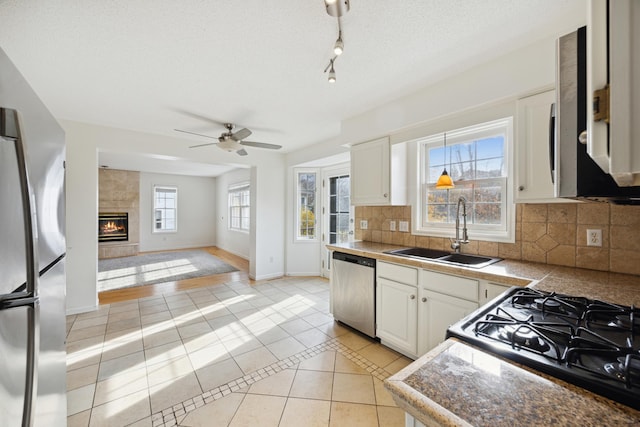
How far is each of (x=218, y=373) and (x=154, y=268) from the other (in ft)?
14.9

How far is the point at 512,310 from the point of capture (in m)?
1.07

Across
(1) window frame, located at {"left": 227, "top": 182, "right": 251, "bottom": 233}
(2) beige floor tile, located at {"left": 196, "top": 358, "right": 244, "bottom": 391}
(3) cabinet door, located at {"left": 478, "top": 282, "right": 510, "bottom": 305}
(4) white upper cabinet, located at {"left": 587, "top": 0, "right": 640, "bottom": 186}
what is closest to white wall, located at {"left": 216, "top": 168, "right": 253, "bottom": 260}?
(1) window frame, located at {"left": 227, "top": 182, "right": 251, "bottom": 233}

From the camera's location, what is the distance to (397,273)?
7.67 feet

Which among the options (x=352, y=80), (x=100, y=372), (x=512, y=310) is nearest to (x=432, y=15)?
(x=352, y=80)

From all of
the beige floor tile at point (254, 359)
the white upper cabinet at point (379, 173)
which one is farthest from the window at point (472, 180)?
the beige floor tile at point (254, 359)

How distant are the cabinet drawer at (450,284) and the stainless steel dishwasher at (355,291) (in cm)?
55

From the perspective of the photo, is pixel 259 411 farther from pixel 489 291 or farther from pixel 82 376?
pixel 489 291

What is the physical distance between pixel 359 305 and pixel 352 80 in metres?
2.17

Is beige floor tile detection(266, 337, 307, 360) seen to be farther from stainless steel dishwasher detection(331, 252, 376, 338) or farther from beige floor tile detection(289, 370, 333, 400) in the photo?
stainless steel dishwasher detection(331, 252, 376, 338)

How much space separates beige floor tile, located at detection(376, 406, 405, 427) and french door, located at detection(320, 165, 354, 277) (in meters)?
2.87

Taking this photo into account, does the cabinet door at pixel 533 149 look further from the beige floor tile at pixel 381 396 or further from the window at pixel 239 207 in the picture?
the window at pixel 239 207

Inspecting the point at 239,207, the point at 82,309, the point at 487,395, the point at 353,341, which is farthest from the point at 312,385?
the point at 239,207

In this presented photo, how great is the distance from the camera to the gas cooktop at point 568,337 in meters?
0.63

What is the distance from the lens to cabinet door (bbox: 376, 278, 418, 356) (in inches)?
88.1
